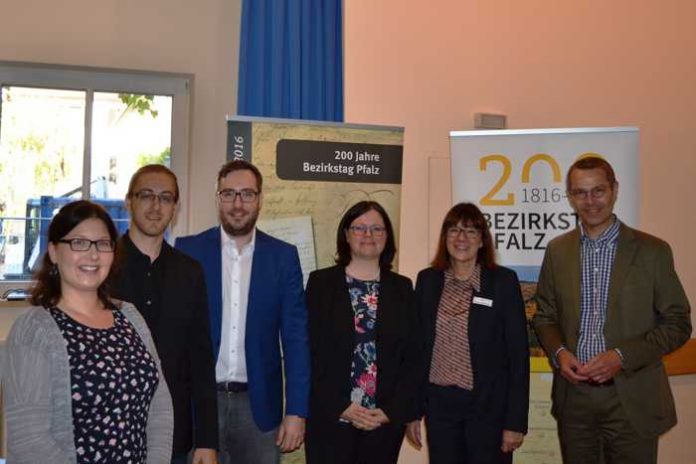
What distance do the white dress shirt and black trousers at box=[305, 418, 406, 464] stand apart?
0.38m


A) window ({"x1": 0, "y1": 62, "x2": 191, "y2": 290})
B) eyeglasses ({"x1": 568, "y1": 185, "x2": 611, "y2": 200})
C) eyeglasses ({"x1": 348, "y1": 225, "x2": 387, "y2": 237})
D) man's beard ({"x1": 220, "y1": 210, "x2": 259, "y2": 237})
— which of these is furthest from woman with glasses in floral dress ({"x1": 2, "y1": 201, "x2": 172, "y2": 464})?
window ({"x1": 0, "y1": 62, "x2": 191, "y2": 290})

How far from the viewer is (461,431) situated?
2.62 m

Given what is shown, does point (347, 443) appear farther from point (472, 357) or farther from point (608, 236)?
point (608, 236)

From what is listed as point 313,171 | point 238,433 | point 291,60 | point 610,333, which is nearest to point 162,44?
point 291,60

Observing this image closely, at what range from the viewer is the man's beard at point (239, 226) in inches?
95.9

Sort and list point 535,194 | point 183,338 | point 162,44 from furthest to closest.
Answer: point 162,44
point 535,194
point 183,338

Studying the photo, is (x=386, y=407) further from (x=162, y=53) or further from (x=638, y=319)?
(x=162, y=53)

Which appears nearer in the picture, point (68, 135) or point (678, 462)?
point (68, 135)

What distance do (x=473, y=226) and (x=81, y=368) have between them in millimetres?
1705

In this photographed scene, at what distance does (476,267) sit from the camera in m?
2.79

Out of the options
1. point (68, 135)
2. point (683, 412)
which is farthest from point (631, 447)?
point (68, 135)

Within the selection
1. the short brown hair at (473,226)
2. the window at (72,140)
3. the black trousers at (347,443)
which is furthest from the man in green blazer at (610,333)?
the window at (72,140)

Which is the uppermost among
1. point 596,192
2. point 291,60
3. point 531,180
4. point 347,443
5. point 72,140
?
point 291,60

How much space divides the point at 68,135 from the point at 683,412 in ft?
14.7
